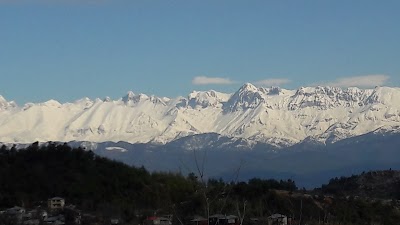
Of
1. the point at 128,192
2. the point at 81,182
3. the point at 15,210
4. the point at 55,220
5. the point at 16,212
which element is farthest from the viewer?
the point at 81,182

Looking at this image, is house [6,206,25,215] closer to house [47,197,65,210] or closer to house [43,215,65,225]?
house [47,197,65,210]

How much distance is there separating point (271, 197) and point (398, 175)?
26.3m

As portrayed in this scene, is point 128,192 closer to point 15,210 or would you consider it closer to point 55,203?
point 55,203

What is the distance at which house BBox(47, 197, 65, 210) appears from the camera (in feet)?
275

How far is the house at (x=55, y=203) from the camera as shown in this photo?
83688 mm

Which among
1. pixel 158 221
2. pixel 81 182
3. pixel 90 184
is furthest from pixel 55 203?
pixel 158 221

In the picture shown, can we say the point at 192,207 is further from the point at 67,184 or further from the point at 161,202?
the point at 67,184

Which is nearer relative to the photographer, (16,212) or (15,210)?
(16,212)

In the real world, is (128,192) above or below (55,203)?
above

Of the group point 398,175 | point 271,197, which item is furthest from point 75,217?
point 398,175

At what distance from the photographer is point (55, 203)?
8475cm

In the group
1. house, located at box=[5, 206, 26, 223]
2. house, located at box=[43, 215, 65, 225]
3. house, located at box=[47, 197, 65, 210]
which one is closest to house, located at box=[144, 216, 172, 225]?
house, located at box=[43, 215, 65, 225]

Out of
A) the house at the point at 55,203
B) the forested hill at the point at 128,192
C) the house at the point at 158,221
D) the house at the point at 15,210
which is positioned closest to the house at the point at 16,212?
the house at the point at 15,210

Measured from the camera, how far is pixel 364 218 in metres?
76.3
